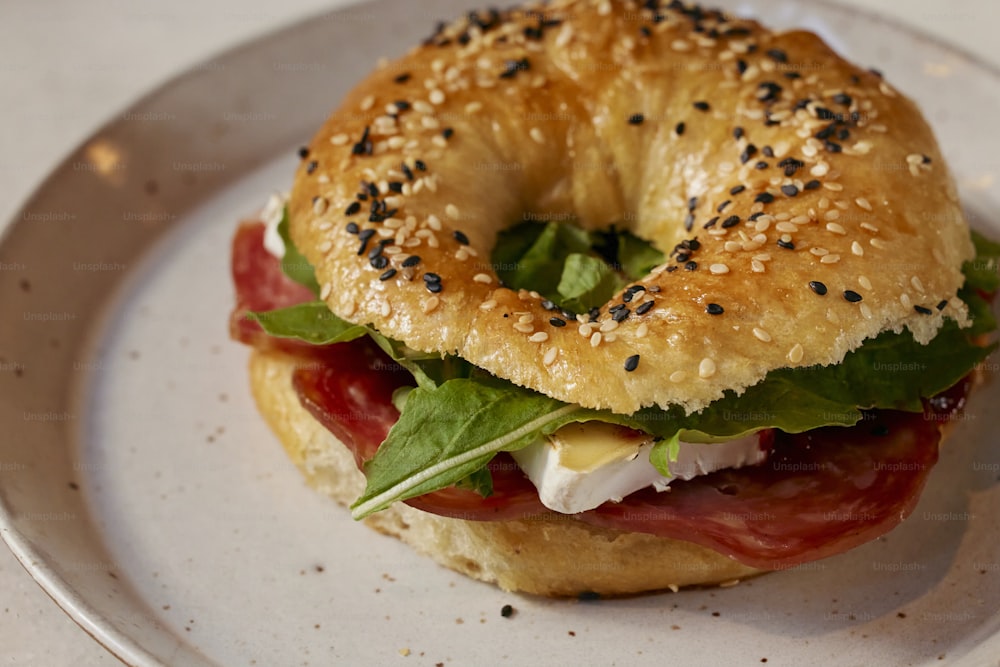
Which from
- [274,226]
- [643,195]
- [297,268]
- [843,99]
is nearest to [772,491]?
[643,195]

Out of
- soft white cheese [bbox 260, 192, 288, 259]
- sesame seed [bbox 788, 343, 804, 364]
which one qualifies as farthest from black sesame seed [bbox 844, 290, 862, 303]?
soft white cheese [bbox 260, 192, 288, 259]

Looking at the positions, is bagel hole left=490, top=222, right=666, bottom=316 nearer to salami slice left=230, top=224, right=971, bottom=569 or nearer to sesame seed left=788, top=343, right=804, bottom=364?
salami slice left=230, top=224, right=971, bottom=569

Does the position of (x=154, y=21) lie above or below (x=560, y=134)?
below

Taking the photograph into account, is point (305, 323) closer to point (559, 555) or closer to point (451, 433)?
point (451, 433)

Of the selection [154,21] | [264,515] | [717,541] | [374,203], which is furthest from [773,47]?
[154,21]

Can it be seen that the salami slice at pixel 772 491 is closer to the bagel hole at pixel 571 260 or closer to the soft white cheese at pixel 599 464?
the soft white cheese at pixel 599 464

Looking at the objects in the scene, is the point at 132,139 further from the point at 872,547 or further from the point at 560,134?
the point at 872,547

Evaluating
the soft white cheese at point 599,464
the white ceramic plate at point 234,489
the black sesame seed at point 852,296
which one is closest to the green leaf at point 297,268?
the white ceramic plate at point 234,489
